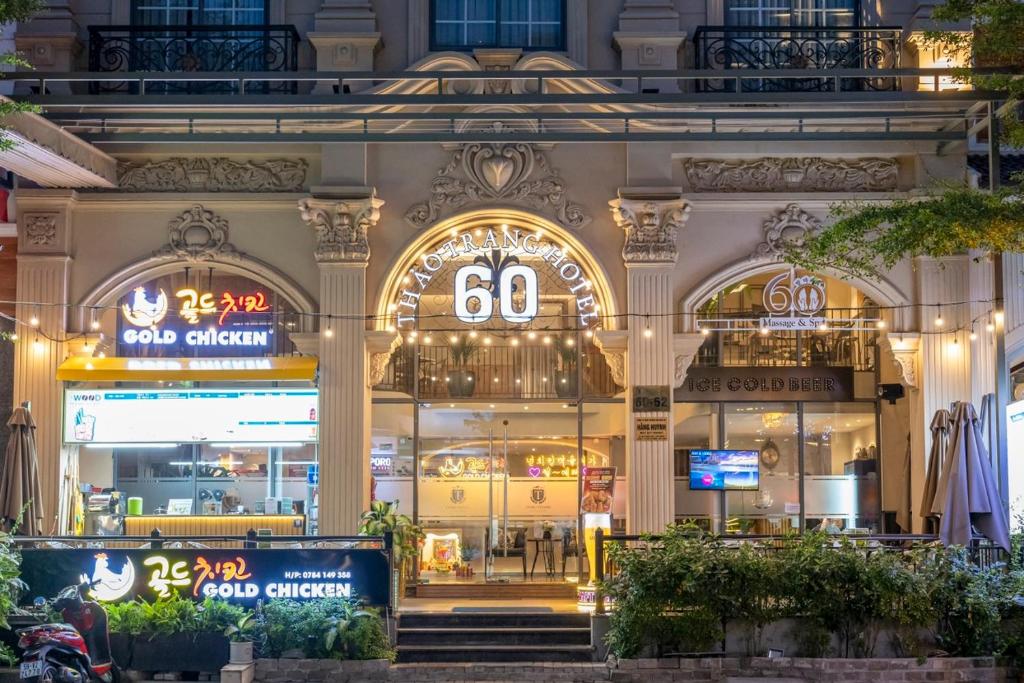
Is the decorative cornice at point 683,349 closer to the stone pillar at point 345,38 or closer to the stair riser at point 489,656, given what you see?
the stair riser at point 489,656

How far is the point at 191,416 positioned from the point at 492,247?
4595mm

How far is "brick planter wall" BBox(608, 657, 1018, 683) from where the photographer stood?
46.8ft

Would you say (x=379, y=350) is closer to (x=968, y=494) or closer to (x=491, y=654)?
(x=491, y=654)

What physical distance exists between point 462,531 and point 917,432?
6.47 metres

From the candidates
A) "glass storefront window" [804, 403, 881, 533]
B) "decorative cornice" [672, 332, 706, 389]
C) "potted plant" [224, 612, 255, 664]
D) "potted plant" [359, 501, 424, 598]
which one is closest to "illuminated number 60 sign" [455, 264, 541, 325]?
"decorative cornice" [672, 332, 706, 389]

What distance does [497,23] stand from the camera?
65.8ft

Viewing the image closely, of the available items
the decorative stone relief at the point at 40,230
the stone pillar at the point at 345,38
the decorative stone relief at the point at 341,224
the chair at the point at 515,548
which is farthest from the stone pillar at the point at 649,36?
the decorative stone relief at the point at 40,230

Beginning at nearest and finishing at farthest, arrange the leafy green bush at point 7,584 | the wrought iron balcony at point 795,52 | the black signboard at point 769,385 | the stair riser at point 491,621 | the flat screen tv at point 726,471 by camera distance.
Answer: the leafy green bush at point 7,584 < the stair riser at point 491,621 < the wrought iron balcony at point 795,52 < the flat screen tv at point 726,471 < the black signboard at point 769,385

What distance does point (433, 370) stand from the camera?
69.0 ft

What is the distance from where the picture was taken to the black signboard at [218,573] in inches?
616

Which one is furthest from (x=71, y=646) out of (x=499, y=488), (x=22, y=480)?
(x=499, y=488)

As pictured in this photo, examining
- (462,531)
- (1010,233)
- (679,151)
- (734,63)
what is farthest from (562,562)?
(1010,233)

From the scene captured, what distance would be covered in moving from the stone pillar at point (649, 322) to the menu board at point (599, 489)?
1.85 feet

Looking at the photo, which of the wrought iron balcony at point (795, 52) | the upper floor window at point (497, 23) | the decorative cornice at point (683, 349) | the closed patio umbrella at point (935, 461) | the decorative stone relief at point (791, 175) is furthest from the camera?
the upper floor window at point (497, 23)
